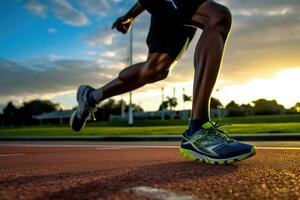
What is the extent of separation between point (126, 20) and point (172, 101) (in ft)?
428

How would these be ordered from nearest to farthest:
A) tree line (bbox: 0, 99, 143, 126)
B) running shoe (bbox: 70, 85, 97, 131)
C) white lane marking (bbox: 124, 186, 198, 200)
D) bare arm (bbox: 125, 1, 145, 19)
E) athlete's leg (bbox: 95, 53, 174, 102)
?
white lane marking (bbox: 124, 186, 198, 200)
athlete's leg (bbox: 95, 53, 174, 102)
bare arm (bbox: 125, 1, 145, 19)
running shoe (bbox: 70, 85, 97, 131)
tree line (bbox: 0, 99, 143, 126)

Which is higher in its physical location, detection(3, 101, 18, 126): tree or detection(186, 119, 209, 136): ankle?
detection(3, 101, 18, 126): tree

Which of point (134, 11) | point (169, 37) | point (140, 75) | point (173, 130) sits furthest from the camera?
point (173, 130)

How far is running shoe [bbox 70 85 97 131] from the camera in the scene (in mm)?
4008

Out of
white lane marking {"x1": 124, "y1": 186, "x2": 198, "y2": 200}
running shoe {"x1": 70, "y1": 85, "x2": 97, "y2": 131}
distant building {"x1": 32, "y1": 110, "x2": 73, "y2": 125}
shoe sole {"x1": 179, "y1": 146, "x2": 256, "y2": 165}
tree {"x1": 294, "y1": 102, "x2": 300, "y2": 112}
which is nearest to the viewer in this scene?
white lane marking {"x1": 124, "y1": 186, "x2": 198, "y2": 200}

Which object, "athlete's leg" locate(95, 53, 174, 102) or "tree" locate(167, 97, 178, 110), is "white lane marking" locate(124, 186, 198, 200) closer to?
"athlete's leg" locate(95, 53, 174, 102)

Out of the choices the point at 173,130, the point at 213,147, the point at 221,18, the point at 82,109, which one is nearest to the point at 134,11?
the point at 82,109

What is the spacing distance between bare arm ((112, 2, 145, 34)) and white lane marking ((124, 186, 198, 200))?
8.27ft

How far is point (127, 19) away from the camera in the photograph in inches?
157

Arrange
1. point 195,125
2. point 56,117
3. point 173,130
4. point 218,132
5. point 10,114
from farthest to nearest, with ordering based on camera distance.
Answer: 1. point 10,114
2. point 56,117
3. point 173,130
4. point 195,125
5. point 218,132

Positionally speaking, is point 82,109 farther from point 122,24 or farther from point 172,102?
point 172,102

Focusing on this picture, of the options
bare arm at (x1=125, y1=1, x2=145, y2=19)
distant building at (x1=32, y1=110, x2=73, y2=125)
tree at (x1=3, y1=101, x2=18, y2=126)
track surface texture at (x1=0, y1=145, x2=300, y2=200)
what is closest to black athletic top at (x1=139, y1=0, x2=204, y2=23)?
bare arm at (x1=125, y1=1, x2=145, y2=19)

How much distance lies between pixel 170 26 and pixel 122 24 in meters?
0.93

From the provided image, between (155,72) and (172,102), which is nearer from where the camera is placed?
(155,72)
